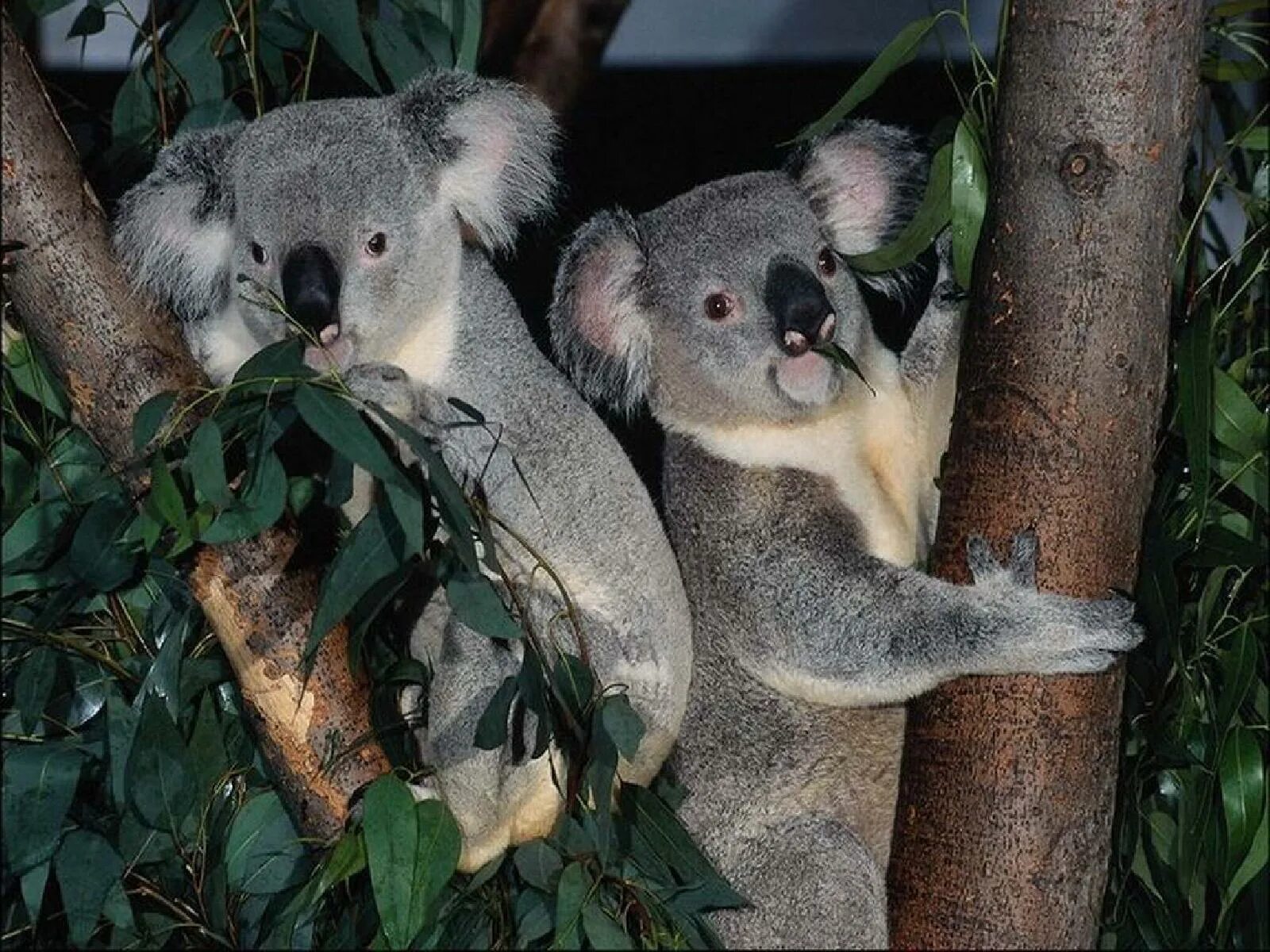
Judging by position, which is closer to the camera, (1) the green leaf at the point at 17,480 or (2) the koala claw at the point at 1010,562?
(2) the koala claw at the point at 1010,562

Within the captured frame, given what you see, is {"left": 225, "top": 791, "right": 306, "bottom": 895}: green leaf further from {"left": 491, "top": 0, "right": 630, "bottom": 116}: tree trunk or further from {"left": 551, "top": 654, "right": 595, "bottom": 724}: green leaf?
{"left": 491, "top": 0, "right": 630, "bottom": 116}: tree trunk

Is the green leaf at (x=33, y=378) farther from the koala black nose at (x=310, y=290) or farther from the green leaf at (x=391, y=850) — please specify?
the green leaf at (x=391, y=850)

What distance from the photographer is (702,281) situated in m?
2.58

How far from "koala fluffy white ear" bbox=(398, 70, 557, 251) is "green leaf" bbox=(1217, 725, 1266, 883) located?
124 centimetres

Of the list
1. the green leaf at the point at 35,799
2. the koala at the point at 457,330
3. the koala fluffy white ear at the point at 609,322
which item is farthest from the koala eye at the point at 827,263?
the green leaf at the point at 35,799

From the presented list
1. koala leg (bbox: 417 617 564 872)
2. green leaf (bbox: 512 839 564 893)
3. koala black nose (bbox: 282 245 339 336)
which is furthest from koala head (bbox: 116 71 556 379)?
green leaf (bbox: 512 839 564 893)

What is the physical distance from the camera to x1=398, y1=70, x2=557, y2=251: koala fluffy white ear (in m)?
2.51

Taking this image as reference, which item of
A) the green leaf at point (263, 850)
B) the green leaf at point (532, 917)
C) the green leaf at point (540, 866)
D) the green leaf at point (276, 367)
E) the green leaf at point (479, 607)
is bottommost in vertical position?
the green leaf at point (263, 850)

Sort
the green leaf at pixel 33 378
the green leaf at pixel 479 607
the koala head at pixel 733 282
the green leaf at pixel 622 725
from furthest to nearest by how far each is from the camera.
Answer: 1. the koala head at pixel 733 282
2. the green leaf at pixel 33 378
3. the green leaf at pixel 622 725
4. the green leaf at pixel 479 607

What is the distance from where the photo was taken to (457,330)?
2.51 m

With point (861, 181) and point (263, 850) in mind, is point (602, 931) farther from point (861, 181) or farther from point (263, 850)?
point (861, 181)

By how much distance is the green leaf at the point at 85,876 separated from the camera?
7.07 ft

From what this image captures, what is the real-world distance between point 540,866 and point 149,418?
2.40 feet

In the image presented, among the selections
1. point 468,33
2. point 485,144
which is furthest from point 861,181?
point 468,33
